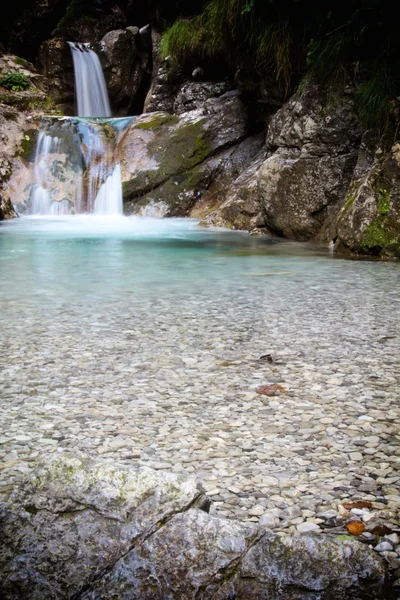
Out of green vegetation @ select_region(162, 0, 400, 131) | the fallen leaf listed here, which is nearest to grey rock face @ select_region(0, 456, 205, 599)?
the fallen leaf

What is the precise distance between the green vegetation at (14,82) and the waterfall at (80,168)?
333 cm

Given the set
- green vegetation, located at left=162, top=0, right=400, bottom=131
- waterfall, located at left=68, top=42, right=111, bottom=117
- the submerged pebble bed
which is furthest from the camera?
waterfall, located at left=68, top=42, right=111, bottom=117

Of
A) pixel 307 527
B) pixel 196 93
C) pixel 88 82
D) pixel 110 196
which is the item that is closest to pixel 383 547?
pixel 307 527

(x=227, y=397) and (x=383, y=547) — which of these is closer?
(x=383, y=547)

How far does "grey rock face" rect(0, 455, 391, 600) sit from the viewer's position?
1432 millimetres

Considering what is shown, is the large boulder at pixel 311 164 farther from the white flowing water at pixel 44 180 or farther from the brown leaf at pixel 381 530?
the brown leaf at pixel 381 530

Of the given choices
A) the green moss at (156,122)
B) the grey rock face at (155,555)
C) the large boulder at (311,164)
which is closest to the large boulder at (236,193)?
the large boulder at (311,164)

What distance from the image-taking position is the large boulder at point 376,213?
8922mm

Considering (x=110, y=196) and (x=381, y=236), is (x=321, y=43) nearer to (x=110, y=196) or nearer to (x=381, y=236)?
(x=381, y=236)

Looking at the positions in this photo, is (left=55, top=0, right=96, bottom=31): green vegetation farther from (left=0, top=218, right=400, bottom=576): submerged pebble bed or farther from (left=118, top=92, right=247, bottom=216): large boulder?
(left=0, top=218, right=400, bottom=576): submerged pebble bed

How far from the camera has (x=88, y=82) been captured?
2070 cm

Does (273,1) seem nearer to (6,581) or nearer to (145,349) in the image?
(145,349)

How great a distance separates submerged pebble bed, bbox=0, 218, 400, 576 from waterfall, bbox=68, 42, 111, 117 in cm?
1567

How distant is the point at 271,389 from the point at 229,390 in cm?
22
